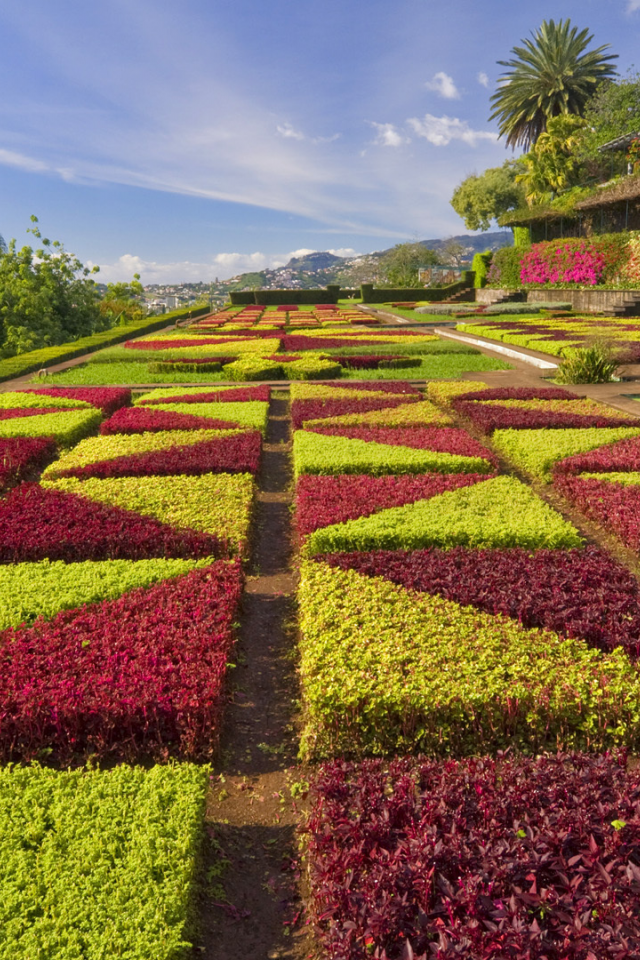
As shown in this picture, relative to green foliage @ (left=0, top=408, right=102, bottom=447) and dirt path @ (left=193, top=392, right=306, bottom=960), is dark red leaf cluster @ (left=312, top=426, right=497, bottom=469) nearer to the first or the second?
dirt path @ (left=193, top=392, right=306, bottom=960)

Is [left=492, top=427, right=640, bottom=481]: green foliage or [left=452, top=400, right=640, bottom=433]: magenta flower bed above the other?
[left=452, top=400, right=640, bottom=433]: magenta flower bed

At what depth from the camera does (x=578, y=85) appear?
5594 cm

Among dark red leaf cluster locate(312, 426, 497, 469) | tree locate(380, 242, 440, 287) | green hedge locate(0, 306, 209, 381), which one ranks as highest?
tree locate(380, 242, 440, 287)

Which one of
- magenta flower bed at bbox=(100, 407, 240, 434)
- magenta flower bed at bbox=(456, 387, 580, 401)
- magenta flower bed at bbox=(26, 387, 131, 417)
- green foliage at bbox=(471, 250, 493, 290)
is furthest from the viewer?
green foliage at bbox=(471, 250, 493, 290)

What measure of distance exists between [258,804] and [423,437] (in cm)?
755

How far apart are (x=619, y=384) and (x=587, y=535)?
972cm

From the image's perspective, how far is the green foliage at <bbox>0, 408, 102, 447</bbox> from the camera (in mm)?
Result: 11500

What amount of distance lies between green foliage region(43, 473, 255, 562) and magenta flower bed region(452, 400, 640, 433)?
4.87m

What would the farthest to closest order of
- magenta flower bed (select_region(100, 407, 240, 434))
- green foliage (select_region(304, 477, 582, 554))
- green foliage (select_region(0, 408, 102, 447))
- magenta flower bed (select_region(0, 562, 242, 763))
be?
magenta flower bed (select_region(100, 407, 240, 434)) → green foliage (select_region(0, 408, 102, 447)) → green foliage (select_region(304, 477, 582, 554)) → magenta flower bed (select_region(0, 562, 242, 763))

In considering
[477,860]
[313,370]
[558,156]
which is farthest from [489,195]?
[477,860]

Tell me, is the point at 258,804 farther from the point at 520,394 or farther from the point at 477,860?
the point at 520,394

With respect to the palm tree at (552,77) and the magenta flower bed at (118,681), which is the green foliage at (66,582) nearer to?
the magenta flower bed at (118,681)

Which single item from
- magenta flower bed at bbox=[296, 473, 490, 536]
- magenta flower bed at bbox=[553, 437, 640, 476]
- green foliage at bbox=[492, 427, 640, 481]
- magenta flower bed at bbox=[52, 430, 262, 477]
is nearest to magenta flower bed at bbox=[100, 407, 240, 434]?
magenta flower bed at bbox=[52, 430, 262, 477]

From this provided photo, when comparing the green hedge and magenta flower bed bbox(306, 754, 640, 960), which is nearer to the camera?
magenta flower bed bbox(306, 754, 640, 960)
